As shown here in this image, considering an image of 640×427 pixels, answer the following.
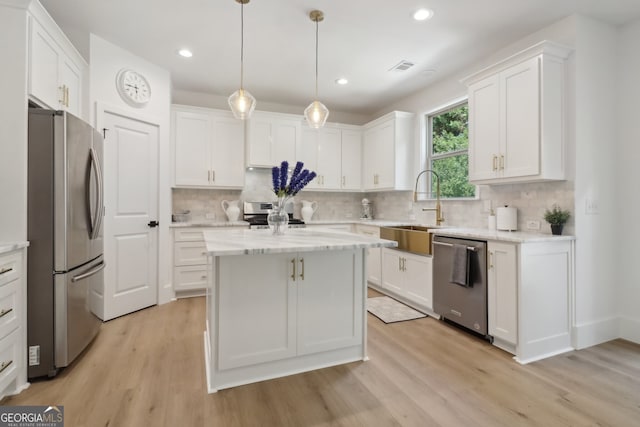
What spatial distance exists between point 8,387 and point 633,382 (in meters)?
3.97

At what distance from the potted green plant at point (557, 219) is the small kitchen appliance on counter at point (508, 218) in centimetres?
30

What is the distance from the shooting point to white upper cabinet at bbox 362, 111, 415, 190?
177 inches

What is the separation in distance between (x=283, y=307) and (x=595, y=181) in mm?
2820

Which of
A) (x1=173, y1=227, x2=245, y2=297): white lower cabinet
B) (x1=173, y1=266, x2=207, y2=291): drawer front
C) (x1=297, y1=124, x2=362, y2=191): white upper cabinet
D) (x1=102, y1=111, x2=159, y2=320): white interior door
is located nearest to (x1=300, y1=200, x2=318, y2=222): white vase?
(x1=297, y1=124, x2=362, y2=191): white upper cabinet

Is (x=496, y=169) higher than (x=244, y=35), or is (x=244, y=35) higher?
(x=244, y=35)

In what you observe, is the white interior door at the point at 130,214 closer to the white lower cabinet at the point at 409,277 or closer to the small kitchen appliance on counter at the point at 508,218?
the white lower cabinet at the point at 409,277

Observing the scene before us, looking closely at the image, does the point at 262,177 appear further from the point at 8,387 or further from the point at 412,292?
the point at 8,387

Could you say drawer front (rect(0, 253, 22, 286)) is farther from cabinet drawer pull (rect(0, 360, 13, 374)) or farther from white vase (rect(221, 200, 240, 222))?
white vase (rect(221, 200, 240, 222))

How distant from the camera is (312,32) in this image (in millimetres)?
2961

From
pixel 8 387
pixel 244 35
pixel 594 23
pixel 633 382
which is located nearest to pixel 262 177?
pixel 244 35

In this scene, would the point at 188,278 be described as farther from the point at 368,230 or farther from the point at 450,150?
the point at 450,150

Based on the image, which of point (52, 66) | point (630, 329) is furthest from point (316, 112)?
point (630, 329)

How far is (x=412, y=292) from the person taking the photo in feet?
11.6

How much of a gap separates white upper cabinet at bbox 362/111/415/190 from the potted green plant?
81.5 inches
